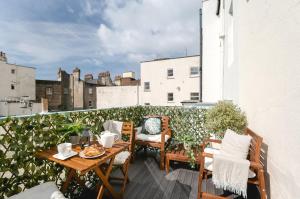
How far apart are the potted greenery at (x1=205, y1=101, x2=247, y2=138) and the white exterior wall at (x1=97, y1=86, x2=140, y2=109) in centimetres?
1623

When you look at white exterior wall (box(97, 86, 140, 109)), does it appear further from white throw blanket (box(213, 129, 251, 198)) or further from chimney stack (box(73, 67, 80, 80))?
white throw blanket (box(213, 129, 251, 198))

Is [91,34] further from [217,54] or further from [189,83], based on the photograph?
[189,83]

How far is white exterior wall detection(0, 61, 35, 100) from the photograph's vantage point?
67.4 feet

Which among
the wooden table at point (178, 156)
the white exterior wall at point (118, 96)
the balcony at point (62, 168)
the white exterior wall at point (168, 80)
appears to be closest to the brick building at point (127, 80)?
the white exterior wall at point (118, 96)

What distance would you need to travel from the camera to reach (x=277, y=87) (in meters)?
2.06

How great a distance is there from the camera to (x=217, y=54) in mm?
9797

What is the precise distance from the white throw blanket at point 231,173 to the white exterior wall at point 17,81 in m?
26.8

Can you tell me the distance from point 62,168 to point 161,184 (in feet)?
6.06

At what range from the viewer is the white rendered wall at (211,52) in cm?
971

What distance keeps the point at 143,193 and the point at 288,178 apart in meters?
2.19

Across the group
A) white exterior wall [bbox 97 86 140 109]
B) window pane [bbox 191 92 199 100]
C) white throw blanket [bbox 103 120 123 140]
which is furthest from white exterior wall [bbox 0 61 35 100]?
white throw blanket [bbox 103 120 123 140]

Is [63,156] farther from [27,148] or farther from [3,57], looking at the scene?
[3,57]

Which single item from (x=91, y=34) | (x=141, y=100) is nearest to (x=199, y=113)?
(x=91, y=34)

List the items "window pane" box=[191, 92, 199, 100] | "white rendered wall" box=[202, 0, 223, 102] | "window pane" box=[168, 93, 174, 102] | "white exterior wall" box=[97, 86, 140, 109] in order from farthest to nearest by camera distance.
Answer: "white exterior wall" box=[97, 86, 140, 109], "window pane" box=[168, 93, 174, 102], "window pane" box=[191, 92, 199, 100], "white rendered wall" box=[202, 0, 223, 102]
